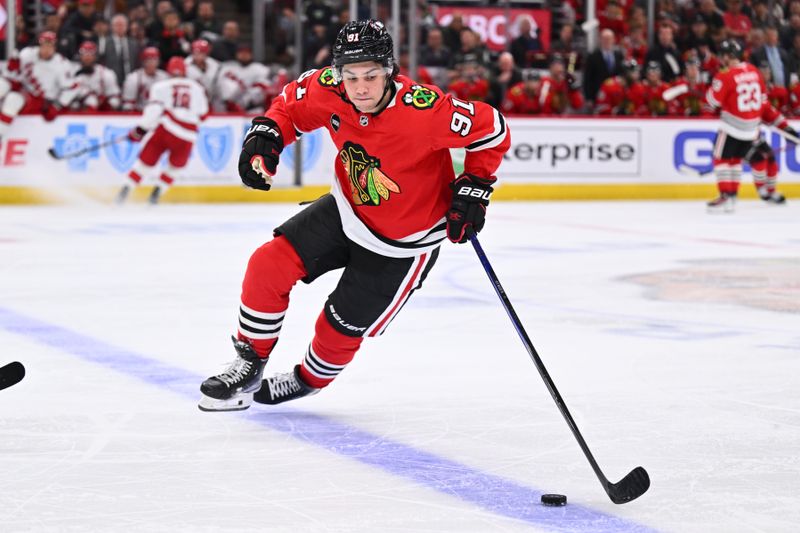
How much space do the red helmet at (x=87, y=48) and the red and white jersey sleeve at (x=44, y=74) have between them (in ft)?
0.59

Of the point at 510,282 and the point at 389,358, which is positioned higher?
the point at 389,358

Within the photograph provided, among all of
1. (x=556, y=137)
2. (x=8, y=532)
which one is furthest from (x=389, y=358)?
(x=556, y=137)

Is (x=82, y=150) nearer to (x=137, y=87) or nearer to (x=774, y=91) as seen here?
(x=137, y=87)

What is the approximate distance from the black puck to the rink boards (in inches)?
348

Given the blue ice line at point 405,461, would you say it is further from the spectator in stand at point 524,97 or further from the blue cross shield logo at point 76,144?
the spectator in stand at point 524,97

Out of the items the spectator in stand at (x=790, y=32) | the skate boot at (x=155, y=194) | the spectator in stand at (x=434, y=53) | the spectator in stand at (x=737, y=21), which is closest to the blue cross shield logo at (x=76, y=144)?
the skate boot at (x=155, y=194)

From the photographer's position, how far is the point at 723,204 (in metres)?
10.8

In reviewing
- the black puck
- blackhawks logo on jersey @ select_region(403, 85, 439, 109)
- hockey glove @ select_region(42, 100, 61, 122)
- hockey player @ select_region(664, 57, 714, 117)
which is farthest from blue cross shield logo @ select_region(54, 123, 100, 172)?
the black puck

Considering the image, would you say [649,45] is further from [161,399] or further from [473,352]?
[161,399]

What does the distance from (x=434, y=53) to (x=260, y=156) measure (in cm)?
917

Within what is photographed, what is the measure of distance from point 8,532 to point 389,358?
1962 mm

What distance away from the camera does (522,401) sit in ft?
11.2

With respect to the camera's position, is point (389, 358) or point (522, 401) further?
point (389, 358)

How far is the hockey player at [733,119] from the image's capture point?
1084cm
